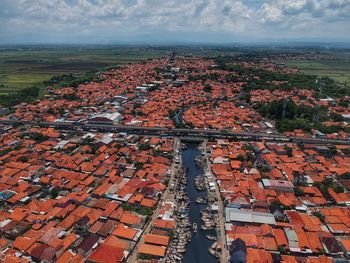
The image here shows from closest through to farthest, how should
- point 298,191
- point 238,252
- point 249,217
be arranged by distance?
point 238,252, point 249,217, point 298,191

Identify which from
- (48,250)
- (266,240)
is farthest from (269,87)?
(48,250)

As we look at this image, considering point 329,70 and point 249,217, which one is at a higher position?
point 249,217

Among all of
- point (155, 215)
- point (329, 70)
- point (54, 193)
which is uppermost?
point (54, 193)

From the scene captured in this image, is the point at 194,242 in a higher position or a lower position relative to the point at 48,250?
lower

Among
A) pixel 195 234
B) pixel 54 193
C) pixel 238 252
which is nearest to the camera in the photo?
pixel 238 252

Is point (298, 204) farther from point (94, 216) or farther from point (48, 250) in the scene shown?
point (48, 250)

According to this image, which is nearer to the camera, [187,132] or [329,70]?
[187,132]

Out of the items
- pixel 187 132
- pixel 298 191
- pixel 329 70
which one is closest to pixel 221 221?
pixel 298 191

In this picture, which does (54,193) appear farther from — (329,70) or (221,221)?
(329,70)
